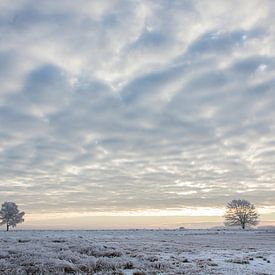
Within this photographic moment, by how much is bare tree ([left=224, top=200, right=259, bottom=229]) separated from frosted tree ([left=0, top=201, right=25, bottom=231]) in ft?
238

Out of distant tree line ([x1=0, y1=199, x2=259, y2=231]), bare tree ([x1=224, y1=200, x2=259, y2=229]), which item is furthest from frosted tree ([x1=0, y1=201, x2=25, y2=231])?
bare tree ([x1=224, y1=200, x2=259, y2=229])

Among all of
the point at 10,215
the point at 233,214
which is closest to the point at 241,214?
the point at 233,214

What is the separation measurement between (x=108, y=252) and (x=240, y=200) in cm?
11625

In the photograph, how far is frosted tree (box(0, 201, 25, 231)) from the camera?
432 ft

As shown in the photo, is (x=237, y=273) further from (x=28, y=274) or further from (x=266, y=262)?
(x=28, y=274)

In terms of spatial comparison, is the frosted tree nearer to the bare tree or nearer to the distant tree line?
the distant tree line

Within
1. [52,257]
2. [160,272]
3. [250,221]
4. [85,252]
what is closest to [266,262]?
[160,272]

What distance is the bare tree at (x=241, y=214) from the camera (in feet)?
446

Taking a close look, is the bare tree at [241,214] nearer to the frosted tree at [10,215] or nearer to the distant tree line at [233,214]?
the distant tree line at [233,214]

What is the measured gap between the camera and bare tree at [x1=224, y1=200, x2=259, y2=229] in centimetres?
13588

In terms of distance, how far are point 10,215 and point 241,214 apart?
259 feet

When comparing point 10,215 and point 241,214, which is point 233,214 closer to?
point 241,214

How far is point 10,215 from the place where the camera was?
131625 millimetres

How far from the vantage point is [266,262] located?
3081 cm
